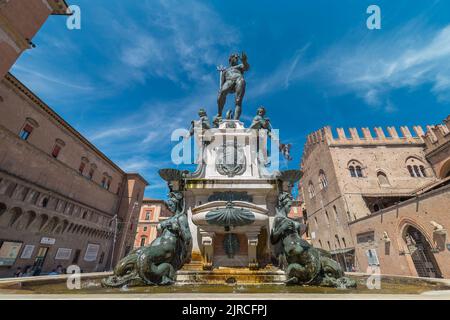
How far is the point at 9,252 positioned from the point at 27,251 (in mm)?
1921

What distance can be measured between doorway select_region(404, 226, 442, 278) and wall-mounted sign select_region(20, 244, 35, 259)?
34396mm

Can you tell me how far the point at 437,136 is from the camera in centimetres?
2698

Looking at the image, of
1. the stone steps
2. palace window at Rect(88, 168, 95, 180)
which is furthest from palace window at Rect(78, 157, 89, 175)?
the stone steps

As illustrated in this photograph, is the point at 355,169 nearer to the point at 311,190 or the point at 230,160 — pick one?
the point at 311,190

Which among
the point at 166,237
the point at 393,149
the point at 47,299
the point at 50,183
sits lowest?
the point at 47,299

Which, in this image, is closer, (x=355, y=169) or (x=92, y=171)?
(x=355, y=169)

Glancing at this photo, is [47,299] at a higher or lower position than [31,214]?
lower

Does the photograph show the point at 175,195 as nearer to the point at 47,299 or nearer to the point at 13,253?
the point at 47,299

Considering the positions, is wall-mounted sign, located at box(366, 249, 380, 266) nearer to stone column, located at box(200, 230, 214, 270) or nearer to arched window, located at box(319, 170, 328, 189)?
arched window, located at box(319, 170, 328, 189)

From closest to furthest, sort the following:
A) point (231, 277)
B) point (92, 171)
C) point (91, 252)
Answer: point (231, 277) → point (91, 252) → point (92, 171)

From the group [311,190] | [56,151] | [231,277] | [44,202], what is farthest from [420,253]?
[56,151]

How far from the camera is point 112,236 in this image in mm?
31688
